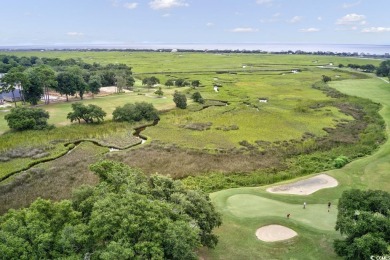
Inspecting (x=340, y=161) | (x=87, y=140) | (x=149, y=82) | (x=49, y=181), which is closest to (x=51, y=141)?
(x=87, y=140)

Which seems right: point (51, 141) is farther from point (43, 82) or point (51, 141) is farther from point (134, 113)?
point (43, 82)

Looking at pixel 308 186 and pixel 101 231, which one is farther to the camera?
pixel 308 186

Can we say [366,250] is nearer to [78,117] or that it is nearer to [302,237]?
[302,237]

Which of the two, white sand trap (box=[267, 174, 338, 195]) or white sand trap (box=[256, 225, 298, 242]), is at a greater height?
white sand trap (box=[267, 174, 338, 195])

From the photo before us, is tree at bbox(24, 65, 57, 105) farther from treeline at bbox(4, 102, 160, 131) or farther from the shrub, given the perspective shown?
the shrub

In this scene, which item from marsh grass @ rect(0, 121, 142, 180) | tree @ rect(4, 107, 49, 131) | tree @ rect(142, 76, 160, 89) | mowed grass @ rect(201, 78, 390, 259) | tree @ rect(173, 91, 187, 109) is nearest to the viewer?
mowed grass @ rect(201, 78, 390, 259)

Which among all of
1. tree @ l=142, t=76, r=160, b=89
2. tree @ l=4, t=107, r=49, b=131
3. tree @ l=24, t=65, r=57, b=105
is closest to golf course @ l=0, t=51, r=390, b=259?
tree @ l=4, t=107, r=49, b=131

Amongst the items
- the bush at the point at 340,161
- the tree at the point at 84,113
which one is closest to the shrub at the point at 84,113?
the tree at the point at 84,113

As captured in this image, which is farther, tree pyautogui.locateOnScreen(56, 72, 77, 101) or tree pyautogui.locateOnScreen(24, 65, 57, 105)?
tree pyautogui.locateOnScreen(56, 72, 77, 101)
